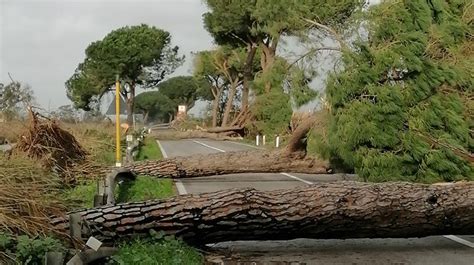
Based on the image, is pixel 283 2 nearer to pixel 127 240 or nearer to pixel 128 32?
pixel 127 240

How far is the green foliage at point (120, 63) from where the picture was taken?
6556 centimetres

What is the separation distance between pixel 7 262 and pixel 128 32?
6656 centimetres

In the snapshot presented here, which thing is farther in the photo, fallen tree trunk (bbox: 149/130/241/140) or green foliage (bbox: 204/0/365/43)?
fallen tree trunk (bbox: 149/130/241/140)

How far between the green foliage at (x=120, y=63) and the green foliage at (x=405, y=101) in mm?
51704

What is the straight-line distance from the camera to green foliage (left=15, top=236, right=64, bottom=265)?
4.79 metres

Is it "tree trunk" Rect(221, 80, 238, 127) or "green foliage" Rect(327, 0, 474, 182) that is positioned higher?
"tree trunk" Rect(221, 80, 238, 127)

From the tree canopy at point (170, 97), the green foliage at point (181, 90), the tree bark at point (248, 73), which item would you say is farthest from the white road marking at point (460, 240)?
the green foliage at point (181, 90)

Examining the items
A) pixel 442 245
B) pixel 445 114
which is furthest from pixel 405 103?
pixel 442 245

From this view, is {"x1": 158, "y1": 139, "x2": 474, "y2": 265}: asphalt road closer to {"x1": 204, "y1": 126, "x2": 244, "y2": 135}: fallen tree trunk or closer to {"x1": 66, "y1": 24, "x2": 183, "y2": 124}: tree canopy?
{"x1": 204, "y1": 126, "x2": 244, "y2": 135}: fallen tree trunk

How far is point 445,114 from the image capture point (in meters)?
12.7

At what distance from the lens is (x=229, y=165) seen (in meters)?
14.8

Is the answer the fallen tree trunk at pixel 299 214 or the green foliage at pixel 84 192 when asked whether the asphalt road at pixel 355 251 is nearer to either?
the fallen tree trunk at pixel 299 214

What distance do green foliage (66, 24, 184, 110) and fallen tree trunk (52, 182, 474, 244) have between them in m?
57.4

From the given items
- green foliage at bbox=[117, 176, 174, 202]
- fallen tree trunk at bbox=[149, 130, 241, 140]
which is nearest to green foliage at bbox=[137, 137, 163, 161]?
green foliage at bbox=[117, 176, 174, 202]
